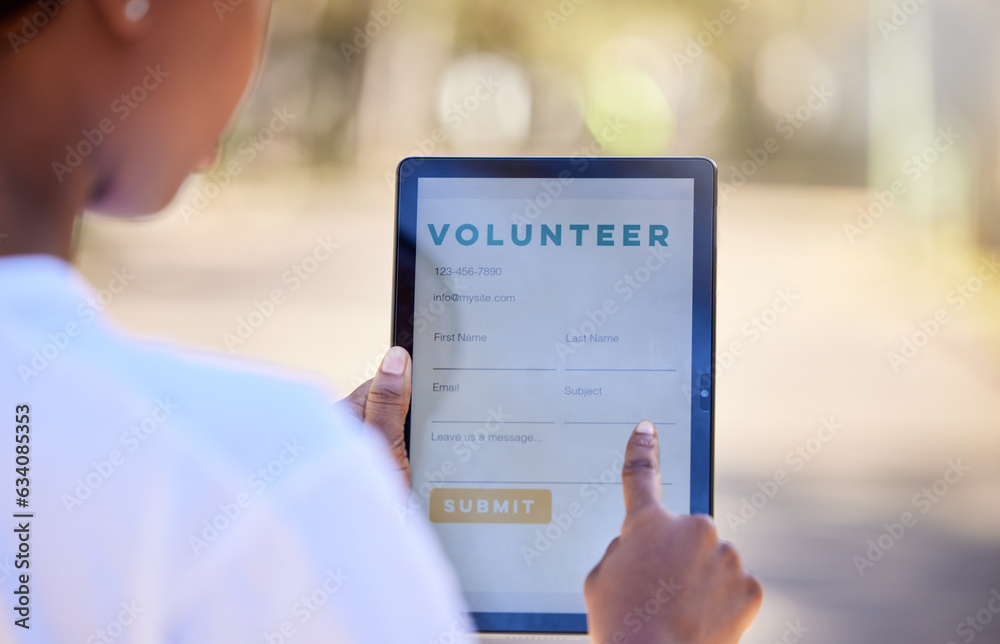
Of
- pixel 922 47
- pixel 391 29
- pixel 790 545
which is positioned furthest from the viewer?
pixel 391 29

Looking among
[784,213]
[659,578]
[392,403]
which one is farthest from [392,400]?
[784,213]

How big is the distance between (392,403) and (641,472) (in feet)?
0.71

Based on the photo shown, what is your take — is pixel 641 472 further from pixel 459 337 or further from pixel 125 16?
pixel 125 16

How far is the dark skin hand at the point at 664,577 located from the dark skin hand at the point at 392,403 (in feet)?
0.64

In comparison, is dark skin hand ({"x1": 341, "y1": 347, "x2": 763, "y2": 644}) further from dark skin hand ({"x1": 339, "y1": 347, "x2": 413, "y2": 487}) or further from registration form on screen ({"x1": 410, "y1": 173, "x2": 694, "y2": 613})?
dark skin hand ({"x1": 339, "y1": 347, "x2": 413, "y2": 487})

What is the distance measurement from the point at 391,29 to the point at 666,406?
15.6 feet

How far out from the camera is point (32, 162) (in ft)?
1.49

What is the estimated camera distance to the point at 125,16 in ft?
1.44

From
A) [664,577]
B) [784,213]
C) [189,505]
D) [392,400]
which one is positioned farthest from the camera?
[784,213]

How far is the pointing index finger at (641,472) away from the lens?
2.19 feet

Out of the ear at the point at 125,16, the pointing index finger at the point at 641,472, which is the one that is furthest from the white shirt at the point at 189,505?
the pointing index finger at the point at 641,472

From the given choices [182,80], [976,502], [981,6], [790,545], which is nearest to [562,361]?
[182,80]

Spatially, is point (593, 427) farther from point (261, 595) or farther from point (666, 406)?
point (261, 595)

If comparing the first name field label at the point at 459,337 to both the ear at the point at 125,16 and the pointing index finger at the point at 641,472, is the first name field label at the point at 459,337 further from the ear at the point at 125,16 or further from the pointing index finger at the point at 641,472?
the ear at the point at 125,16
